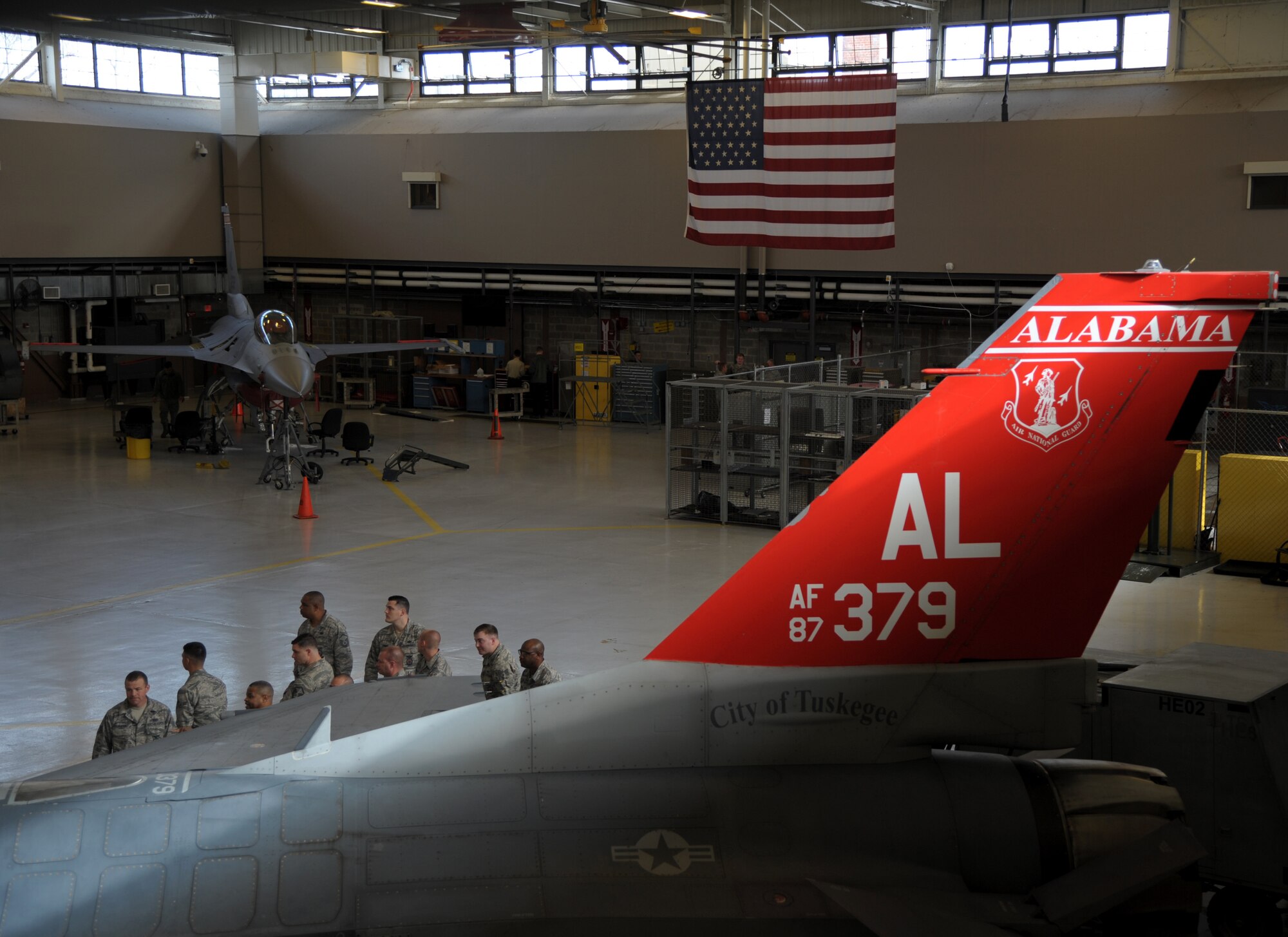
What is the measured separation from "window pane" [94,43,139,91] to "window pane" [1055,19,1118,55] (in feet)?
86.3

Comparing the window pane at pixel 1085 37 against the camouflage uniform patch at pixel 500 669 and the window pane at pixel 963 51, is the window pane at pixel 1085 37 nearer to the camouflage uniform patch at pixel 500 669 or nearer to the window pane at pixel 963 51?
the window pane at pixel 963 51

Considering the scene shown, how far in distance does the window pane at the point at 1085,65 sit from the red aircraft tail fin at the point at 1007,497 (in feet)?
86.4

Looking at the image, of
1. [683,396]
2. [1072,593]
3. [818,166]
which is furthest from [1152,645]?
[683,396]

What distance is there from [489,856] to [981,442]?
2.88 meters

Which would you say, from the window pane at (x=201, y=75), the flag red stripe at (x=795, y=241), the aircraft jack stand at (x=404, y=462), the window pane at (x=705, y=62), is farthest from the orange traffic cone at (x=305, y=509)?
the window pane at (x=201, y=75)

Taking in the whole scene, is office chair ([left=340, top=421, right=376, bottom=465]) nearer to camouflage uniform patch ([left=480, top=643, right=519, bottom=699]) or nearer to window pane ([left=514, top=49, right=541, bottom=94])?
window pane ([left=514, top=49, right=541, bottom=94])

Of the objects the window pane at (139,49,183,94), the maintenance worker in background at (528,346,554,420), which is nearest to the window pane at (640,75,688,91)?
the maintenance worker in background at (528,346,554,420)

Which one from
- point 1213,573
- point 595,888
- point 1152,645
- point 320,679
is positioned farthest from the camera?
point 1213,573

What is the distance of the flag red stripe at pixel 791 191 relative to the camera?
2473cm

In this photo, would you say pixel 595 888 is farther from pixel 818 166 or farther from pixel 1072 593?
pixel 818 166

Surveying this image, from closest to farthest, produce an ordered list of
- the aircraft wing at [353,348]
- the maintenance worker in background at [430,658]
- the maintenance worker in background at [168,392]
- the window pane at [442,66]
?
the maintenance worker in background at [430,658] → the aircraft wing at [353,348] → the maintenance worker in background at [168,392] → the window pane at [442,66]

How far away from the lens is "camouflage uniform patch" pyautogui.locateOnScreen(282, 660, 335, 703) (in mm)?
10008

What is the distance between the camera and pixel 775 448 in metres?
21.8

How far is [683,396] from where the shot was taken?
114 feet
